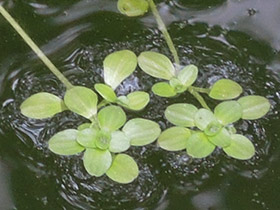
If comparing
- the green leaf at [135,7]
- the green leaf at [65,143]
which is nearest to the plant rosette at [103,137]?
the green leaf at [65,143]

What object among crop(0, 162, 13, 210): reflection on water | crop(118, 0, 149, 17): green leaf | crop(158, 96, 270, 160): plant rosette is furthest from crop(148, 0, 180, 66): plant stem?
crop(0, 162, 13, 210): reflection on water

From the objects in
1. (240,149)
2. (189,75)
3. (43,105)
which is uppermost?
(43,105)

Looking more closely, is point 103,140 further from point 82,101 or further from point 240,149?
point 240,149

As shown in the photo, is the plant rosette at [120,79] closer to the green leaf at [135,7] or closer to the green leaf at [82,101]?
the green leaf at [82,101]

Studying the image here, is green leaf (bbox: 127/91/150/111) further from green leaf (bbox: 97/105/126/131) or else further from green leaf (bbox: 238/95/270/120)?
green leaf (bbox: 238/95/270/120)

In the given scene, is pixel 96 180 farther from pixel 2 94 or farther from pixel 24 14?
pixel 24 14

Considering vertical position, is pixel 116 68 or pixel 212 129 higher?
pixel 116 68

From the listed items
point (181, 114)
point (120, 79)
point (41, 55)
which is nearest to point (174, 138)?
point (181, 114)
